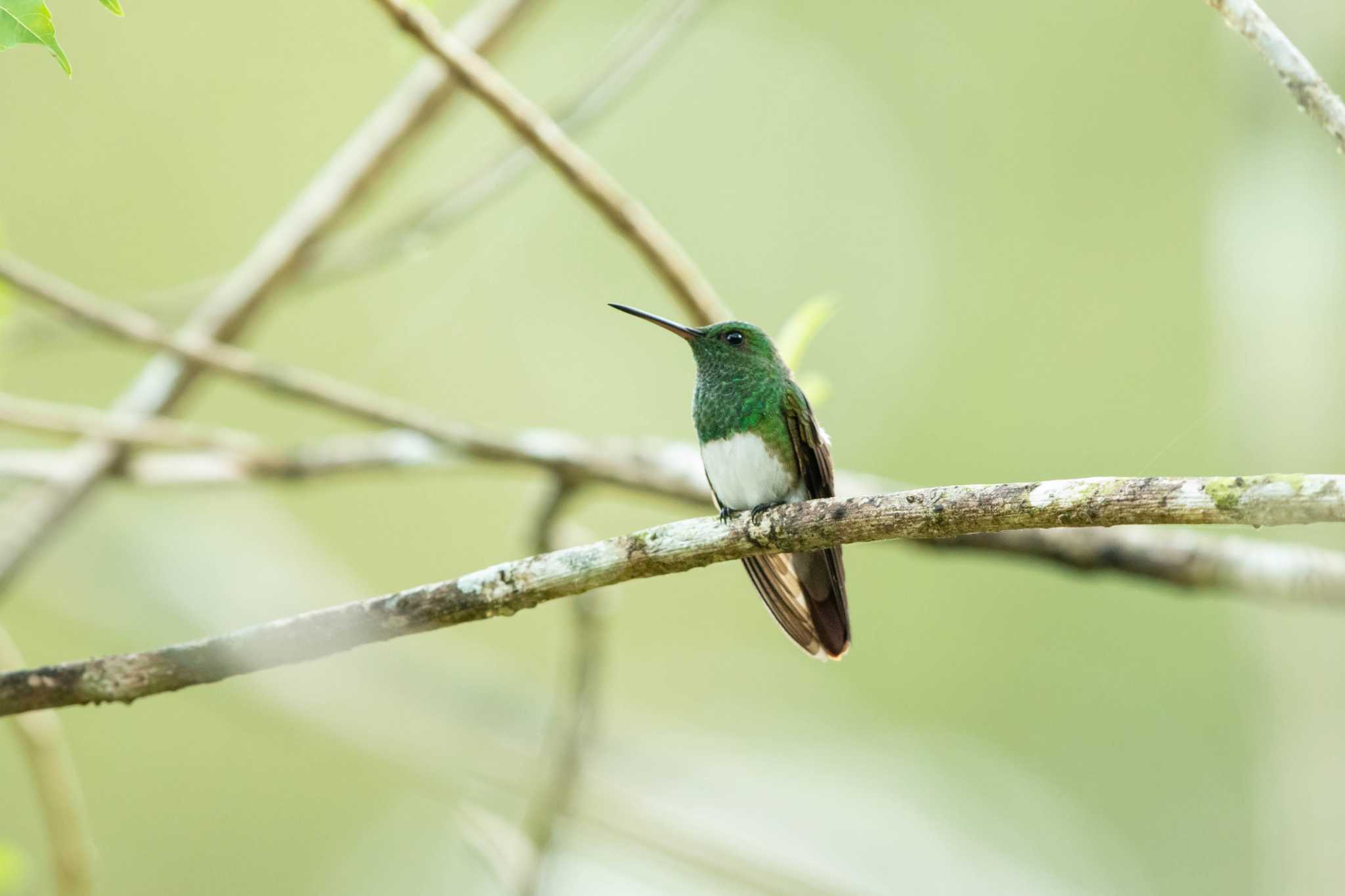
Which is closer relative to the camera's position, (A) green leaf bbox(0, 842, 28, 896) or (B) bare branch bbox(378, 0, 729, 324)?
(B) bare branch bbox(378, 0, 729, 324)

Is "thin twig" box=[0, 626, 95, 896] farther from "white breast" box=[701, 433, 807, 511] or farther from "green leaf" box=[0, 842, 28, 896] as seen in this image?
"white breast" box=[701, 433, 807, 511]

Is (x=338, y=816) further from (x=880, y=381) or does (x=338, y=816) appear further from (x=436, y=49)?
(x=436, y=49)

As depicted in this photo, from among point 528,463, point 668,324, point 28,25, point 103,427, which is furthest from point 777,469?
point 103,427

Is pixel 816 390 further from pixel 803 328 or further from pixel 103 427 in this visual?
pixel 103 427

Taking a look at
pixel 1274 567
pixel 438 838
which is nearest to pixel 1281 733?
pixel 1274 567

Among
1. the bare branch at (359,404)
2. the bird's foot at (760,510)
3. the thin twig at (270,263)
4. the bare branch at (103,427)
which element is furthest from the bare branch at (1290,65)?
the bare branch at (103,427)

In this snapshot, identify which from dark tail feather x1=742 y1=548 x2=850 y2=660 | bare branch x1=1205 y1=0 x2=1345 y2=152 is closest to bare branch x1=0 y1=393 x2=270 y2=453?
dark tail feather x1=742 y1=548 x2=850 y2=660
